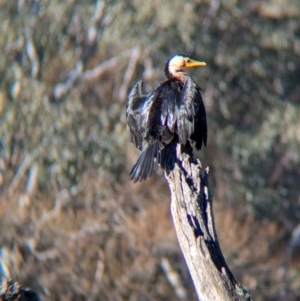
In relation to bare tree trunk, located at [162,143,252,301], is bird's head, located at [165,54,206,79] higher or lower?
lower

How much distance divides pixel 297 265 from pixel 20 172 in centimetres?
478

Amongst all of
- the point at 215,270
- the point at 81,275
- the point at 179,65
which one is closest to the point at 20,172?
the point at 81,275

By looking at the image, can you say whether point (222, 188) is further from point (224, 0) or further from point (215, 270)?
point (215, 270)

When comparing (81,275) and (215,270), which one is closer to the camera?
(215,270)

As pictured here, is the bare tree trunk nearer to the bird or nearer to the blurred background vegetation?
the bird

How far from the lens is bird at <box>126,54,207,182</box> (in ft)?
22.8

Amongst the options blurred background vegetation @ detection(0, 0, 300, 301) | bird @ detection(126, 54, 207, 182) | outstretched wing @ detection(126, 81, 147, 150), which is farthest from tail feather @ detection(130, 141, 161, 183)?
blurred background vegetation @ detection(0, 0, 300, 301)

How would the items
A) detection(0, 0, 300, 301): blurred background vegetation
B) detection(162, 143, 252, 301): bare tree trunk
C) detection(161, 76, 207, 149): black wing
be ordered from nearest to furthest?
1. detection(162, 143, 252, 301): bare tree trunk
2. detection(161, 76, 207, 149): black wing
3. detection(0, 0, 300, 301): blurred background vegetation

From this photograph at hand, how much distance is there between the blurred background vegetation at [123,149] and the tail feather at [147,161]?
7.91 m

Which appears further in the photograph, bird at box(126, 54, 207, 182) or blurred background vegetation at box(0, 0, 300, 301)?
blurred background vegetation at box(0, 0, 300, 301)

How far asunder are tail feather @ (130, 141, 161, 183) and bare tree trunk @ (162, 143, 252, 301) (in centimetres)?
64

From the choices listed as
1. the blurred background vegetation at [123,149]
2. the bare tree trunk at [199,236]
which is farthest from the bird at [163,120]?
the blurred background vegetation at [123,149]

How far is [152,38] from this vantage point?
1548cm

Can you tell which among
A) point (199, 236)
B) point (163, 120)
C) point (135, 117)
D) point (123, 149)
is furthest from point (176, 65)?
point (123, 149)
